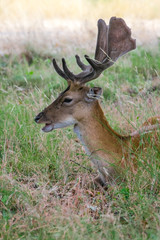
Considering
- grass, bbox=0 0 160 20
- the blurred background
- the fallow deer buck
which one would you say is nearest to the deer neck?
the fallow deer buck

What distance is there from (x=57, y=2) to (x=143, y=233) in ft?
41.2

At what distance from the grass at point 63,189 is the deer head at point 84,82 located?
1.10 ft

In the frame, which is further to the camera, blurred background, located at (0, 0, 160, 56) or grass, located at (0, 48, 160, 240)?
blurred background, located at (0, 0, 160, 56)

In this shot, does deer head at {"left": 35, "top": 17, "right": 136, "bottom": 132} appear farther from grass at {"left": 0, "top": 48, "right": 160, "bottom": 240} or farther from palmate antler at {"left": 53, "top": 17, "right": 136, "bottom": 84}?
grass at {"left": 0, "top": 48, "right": 160, "bottom": 240}

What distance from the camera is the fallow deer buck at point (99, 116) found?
13.7 ft

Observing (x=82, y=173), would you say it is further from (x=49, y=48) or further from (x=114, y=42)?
(x=49, y=48)

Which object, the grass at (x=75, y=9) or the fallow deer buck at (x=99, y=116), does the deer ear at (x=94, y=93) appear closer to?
the fallow deer buck at (x=99, y=116)

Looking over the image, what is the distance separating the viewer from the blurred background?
966 centimetres

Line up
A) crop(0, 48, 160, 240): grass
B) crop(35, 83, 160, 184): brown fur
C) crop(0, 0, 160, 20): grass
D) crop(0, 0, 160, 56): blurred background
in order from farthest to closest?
crop(0, 0, 160, 20): grass, crop(0, 0, 160, 56): blurred background, crop(35, 83, 160, 184): brown fur, crop(0, 48, 160, 240): grass

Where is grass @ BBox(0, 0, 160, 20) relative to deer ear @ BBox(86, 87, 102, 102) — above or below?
above

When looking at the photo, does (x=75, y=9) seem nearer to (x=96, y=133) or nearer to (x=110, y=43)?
(x=110, y=43)

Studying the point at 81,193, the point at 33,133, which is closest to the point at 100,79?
the point at 33,133

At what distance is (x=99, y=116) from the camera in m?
4.28

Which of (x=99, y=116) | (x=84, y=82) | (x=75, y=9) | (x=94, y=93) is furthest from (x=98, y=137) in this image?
(x=75, y=9)
